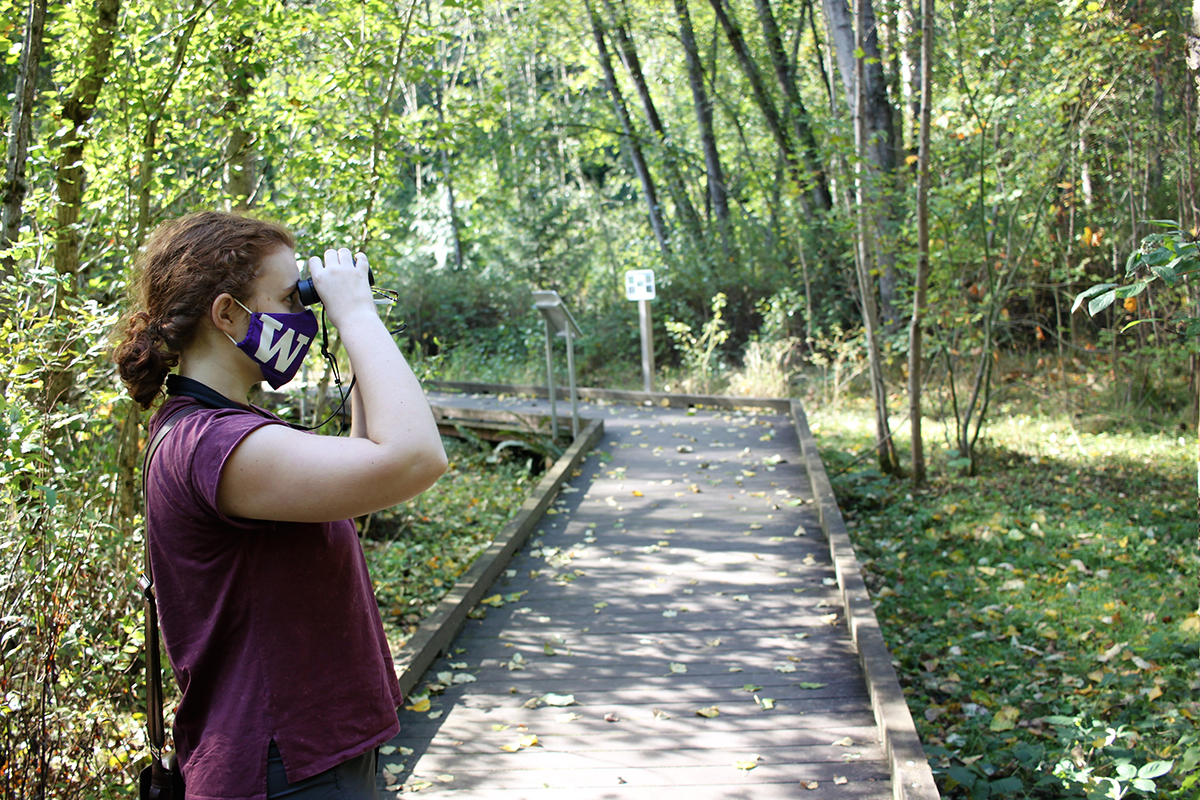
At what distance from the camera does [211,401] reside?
1.58 metres

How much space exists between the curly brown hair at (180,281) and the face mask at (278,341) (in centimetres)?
6

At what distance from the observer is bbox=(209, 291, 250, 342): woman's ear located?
1.59 meters

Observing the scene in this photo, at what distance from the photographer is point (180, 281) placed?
1579 millimetres

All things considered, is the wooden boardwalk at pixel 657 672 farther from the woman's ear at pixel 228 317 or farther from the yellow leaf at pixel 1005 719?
the woman's ear at pixel 228 317

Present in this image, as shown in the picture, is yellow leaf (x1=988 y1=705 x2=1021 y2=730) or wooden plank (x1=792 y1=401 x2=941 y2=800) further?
yellow leaf (x1=988 y1=705 x2=1021 y2=730)

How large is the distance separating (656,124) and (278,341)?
1613 cm

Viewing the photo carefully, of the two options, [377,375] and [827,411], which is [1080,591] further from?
[827,411]

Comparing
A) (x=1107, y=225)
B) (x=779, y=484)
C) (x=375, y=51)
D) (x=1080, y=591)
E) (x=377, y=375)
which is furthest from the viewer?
(x=1107, y=225)

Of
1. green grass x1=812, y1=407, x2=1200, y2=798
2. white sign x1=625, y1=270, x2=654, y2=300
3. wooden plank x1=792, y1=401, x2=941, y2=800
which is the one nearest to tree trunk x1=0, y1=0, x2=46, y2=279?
wooden plank x1=792, y1=401, x2=941, y2=800

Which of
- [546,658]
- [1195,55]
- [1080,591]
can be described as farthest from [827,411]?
[1195,55]

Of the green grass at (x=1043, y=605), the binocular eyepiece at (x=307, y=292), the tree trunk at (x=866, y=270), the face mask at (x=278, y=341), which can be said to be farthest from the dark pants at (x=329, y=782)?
the tree trunk at (x=866, y=270)

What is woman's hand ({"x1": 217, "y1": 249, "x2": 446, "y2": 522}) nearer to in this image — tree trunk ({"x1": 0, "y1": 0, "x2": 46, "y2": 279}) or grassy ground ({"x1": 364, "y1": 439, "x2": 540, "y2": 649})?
tree trunk ({"x1": 0, "y1": 0, "x2": 46, "y2": 279})

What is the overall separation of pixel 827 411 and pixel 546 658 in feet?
27.2

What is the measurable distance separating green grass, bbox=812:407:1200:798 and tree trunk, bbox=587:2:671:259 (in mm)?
9354
